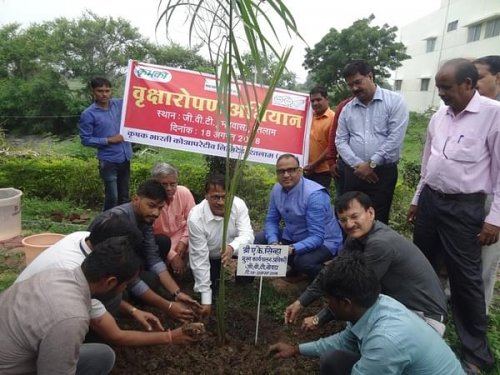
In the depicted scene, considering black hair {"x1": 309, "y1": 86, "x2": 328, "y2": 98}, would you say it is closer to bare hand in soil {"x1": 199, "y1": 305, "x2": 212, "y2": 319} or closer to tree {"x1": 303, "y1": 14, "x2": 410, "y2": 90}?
bare hand in soil {"x1": 199, "y1": 305, "x2": 212, "y2": 319}

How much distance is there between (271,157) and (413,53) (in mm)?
33710

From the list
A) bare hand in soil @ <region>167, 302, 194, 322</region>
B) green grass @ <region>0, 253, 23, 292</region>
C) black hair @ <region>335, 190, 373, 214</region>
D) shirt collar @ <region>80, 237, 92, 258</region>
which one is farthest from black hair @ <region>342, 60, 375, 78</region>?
green grass @ <region>0, 253, 23, 292</region>

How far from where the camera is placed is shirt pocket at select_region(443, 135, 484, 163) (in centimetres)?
256

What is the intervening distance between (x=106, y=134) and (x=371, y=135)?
9.81ft

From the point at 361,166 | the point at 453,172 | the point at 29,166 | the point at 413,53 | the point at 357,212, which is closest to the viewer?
the point at 357,212

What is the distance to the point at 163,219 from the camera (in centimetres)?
371

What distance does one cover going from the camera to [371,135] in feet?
11.8

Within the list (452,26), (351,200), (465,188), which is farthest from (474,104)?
(452,26)

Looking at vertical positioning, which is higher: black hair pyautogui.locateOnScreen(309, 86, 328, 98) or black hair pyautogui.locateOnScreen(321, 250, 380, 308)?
black hair pyautogui.locateOnScreen(309, 86, 328, 98)

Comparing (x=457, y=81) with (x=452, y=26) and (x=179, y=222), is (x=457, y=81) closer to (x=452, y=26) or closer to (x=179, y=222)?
(x=179, y=222)

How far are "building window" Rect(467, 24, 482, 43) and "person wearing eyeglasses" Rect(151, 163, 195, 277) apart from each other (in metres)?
27.7

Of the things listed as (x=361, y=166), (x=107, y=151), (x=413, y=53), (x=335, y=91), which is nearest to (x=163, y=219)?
(x=107, y=151)

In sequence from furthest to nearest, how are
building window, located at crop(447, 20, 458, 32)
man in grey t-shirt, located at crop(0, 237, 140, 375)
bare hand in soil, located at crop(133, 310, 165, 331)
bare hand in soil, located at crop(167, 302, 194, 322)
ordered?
1. building window, located at crop(447, 20, 458, 32)
2. bare hand in soil, located at crop(167, 302, 194, 322)
3. bare hand in soil, located at crop(133, 310, 165, 331)
4. man in grey t-shirt, located at crop(0, 237, 140, 375)

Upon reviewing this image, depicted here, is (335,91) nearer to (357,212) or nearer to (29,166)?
(29,166)
